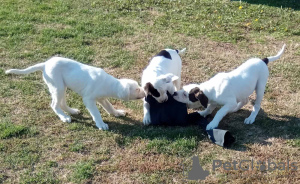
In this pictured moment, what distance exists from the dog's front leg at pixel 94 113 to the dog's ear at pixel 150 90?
87 centimetres

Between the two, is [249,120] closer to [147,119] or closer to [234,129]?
[234,129]

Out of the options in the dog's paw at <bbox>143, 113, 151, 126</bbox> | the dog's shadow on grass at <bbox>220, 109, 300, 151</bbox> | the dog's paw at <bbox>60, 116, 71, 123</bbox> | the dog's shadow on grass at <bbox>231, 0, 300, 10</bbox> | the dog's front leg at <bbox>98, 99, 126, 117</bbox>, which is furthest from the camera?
the dog's shadow on grass at <bbox>231, 0, 300, 10</bbox>

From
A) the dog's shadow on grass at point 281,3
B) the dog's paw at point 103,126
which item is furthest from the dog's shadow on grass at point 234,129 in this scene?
the dog's shadow on grass at point 281,3

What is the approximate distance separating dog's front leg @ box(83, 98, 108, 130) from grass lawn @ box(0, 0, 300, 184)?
115mm

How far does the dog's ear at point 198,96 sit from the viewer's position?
20.7ft

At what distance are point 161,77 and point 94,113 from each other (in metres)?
1.22

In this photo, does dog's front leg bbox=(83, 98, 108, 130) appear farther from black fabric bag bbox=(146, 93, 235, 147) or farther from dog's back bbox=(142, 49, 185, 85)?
dog's back bbox=(142, 49, 185, 85)

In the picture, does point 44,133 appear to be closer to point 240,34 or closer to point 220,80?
point 220,80

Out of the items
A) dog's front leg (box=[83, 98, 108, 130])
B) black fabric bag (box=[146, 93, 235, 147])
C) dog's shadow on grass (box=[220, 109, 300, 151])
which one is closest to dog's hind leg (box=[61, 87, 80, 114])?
dog's front leg (box=[83, 98, 108, 130])

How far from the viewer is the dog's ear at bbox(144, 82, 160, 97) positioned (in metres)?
6.30

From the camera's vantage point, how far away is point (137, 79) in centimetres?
833

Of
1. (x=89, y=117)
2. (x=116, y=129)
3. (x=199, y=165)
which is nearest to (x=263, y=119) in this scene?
(x=199, y=165)

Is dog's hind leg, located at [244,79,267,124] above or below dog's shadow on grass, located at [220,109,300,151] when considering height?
above

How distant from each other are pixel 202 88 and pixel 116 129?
4.98 feet
